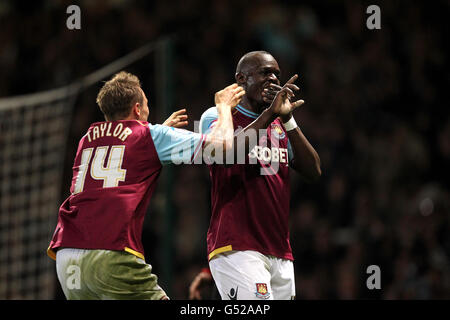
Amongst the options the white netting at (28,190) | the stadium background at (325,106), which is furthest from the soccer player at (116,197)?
the white netting at (28,190)

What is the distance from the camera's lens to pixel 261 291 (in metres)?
4.19

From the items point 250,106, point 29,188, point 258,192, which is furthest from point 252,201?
point 29,188

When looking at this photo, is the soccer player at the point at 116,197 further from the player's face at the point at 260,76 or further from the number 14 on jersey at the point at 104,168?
the player's face at the point at 260,76

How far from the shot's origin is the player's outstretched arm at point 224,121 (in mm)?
4062

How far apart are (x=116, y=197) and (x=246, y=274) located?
90 centimetres

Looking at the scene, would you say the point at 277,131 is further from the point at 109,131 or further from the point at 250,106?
the point at 109,131

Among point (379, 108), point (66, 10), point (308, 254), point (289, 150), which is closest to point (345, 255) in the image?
point (308, 254)

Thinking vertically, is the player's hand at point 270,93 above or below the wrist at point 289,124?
above

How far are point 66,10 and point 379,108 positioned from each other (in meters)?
5.58

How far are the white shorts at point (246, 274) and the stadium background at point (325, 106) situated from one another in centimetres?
212

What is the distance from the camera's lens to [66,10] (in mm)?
11773

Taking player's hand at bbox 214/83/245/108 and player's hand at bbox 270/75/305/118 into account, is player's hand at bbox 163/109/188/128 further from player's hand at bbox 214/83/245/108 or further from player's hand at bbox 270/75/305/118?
player's hand at bbox 270/75/305/118
